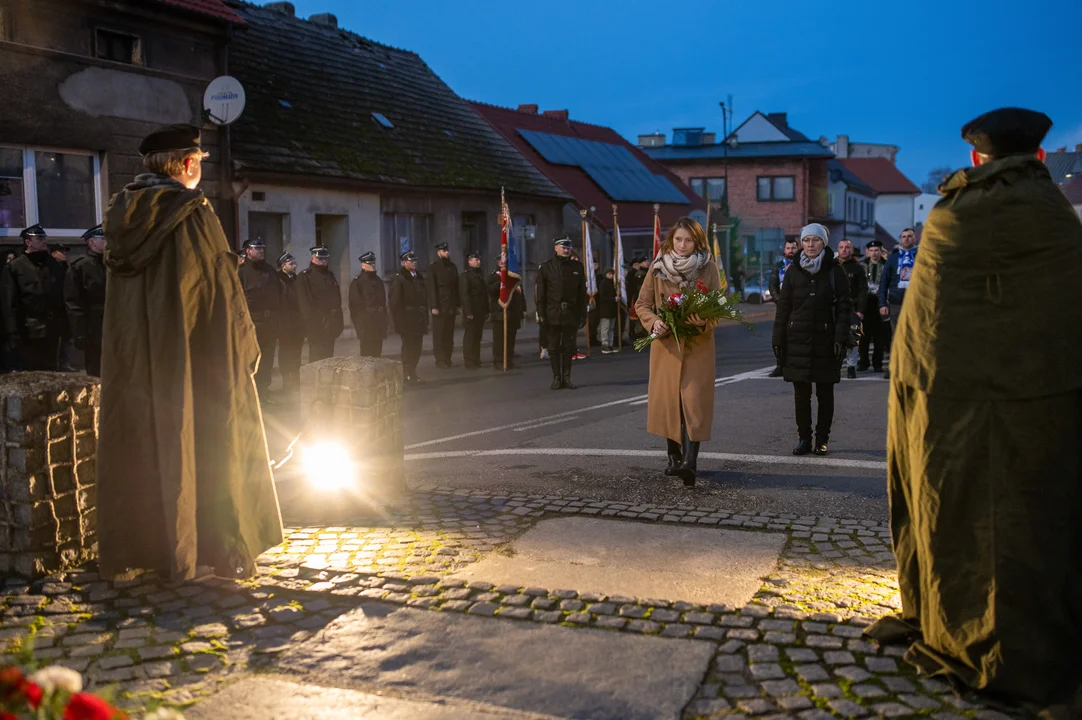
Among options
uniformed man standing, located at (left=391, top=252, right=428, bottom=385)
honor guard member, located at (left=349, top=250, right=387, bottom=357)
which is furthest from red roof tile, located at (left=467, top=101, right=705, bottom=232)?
honor guard member, located at (left=349, top=250, right=387, bottom=357)

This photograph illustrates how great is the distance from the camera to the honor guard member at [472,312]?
1998 cm

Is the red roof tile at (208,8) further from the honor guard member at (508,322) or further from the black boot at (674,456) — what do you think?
the black boot at (674,456)

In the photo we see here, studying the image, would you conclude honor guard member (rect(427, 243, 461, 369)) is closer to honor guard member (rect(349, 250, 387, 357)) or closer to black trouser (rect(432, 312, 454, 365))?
black trouser (rect(432, 312, 454, 365))

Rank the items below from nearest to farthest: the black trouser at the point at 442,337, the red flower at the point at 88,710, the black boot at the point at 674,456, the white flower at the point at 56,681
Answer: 1. the red flower at the point at 88,710
2. the white flower at the point at 56,681
3. the black boot at the point at 674,456
4. the black trouser at the point at 442,337

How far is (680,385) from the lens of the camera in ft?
27.5

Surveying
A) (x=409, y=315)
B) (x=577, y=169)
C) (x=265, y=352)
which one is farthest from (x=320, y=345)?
(x=577, y=169)

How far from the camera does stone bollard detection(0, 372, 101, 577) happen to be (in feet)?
18.3

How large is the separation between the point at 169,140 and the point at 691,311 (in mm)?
3971

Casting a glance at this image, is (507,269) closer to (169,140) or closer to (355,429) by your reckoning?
(355,429)

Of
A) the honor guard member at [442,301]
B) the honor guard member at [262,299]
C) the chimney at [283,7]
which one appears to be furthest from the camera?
the chimney at [283,7]

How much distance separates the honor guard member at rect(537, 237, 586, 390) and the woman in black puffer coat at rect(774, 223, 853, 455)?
647 centimetres

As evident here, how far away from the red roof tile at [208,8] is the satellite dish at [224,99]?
117 cm

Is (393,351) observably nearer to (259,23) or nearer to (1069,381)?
(259,23)

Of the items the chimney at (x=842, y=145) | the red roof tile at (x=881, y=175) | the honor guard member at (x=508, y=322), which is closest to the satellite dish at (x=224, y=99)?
the honor guard member at (x=508, y=322)
